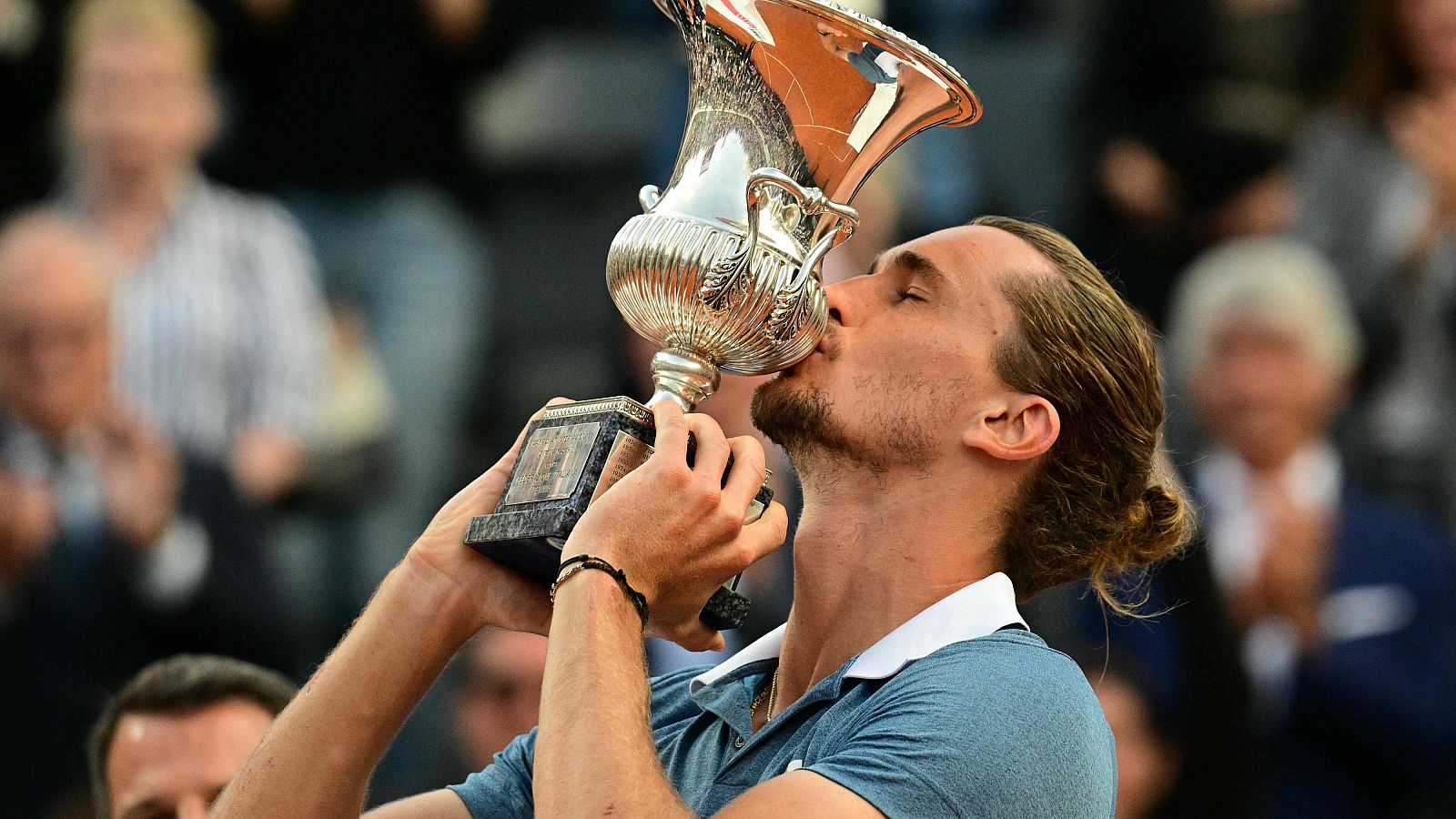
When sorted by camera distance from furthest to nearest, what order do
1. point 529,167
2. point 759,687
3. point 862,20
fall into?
point 529,167 → point 759,687 → point 862,20

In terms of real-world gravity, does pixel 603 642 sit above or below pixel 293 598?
above

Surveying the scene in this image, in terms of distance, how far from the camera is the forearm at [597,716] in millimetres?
2607

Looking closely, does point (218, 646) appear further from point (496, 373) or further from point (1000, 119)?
point (1000, 119)

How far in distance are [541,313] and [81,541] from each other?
2283 millimetres

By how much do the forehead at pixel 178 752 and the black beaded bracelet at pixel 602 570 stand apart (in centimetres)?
113

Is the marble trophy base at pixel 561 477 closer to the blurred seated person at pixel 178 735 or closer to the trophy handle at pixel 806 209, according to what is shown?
the trophy handle at pixel 806 209

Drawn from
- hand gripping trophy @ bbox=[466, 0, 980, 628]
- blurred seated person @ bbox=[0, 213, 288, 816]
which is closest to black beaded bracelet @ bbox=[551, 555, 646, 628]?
hand gripping trophy @ bbox=[466, 0, 980, 628]

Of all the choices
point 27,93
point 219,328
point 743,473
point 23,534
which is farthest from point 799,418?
point 27,93

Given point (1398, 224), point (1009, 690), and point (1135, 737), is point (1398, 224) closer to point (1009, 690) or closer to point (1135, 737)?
point (1135, 737)

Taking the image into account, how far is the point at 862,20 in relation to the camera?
3133 millimetres

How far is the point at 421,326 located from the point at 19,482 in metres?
1.76

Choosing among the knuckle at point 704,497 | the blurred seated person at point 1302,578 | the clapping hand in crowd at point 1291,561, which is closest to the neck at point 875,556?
the knuckle at point 704,497

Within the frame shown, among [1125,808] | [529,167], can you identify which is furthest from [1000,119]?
[1125,808]

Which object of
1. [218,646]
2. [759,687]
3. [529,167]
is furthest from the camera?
[529,167]
